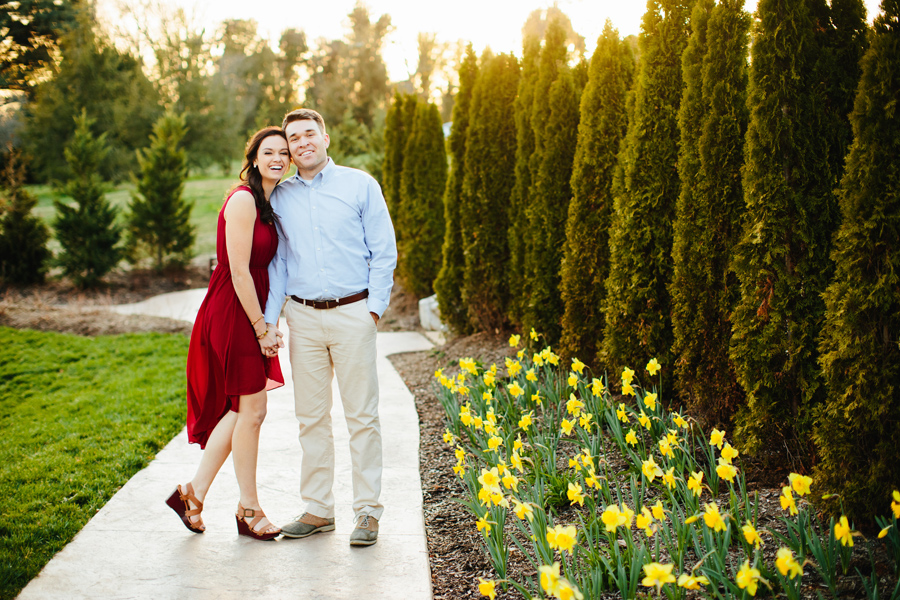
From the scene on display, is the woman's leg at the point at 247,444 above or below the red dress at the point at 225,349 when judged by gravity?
below

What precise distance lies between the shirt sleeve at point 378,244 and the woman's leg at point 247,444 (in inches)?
27.8

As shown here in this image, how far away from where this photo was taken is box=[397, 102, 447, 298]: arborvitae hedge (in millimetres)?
8562

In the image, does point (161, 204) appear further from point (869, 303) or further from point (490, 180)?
point (869, 303)

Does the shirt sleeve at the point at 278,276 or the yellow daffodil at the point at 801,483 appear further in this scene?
the shirt sleeve at the point at 278,276

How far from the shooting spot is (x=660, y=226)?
148 inches

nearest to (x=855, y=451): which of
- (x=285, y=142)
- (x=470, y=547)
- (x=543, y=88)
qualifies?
(x=470, y=547)

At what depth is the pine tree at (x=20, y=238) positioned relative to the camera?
37.4 feet

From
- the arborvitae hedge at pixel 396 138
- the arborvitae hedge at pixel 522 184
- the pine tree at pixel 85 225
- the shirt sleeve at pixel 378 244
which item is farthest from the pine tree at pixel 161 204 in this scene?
the shirt sleeve at pixel 378 244

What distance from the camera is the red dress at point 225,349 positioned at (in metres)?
2.75

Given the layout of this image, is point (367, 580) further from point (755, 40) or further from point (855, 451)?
point (755, 40)

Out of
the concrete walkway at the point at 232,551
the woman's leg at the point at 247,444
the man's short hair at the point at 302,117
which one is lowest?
the concrete walkway at the point at 232,551

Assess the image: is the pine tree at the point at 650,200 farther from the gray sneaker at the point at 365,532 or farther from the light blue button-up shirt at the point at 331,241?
the gray sneaker at the point at 365,532

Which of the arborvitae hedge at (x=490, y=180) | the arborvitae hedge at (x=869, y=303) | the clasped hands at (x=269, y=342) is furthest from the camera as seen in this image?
the arborvitae hedge at (x=490, y=180)

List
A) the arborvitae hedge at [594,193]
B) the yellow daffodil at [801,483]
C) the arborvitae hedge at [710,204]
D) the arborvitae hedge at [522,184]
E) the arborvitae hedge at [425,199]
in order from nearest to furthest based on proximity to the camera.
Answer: the yellow daffodil at [801,483] → the arborvitae hedge at [710,204] → the arborvitae hedge at [594,193] → the arborvitae hedge at [522,184] → the arborvitae hedge at [425,199]
